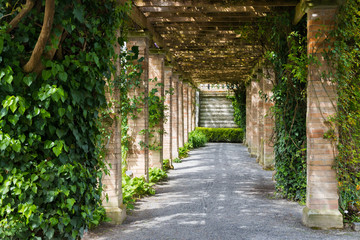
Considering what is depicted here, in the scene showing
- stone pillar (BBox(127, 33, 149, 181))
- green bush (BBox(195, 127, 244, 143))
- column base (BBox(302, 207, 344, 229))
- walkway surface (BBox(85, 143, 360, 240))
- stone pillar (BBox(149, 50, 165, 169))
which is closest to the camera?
walkway surface (BBox(85, 143, 360, 240))

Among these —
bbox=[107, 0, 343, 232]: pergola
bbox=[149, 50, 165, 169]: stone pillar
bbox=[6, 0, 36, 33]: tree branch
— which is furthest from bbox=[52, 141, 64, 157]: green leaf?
bbox=[149, 50, 165, 169]: stone pillar

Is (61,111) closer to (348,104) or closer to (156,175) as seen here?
(348,104)

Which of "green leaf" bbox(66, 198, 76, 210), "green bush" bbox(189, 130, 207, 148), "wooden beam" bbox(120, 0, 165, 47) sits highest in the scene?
"wooden beam" bbox(120, 0, 165, 47)

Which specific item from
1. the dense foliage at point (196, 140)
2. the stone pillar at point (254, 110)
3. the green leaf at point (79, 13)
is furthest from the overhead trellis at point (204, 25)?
the dense foliage at point (196, 140)

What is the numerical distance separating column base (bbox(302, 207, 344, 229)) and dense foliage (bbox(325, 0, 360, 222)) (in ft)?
0.77

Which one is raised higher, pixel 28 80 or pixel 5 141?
pixel 28 80

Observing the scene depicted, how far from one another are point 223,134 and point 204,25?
1572 cm

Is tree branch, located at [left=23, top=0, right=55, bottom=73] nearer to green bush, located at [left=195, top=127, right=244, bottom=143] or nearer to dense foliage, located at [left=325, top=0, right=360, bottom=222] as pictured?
dense foliage, located at [left=325, top=0, right=360, bottom=222]

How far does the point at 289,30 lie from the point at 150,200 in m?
4.04

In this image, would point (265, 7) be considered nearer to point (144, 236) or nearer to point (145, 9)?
point (145, 9)

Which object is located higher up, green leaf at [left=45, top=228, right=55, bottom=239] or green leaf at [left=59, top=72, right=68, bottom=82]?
green leaf at [left=59, top=72, right=68, bottom=82]

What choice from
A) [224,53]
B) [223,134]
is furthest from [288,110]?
[223,134]

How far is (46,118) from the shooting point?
9.61ft

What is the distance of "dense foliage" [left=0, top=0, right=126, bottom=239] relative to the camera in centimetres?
281
